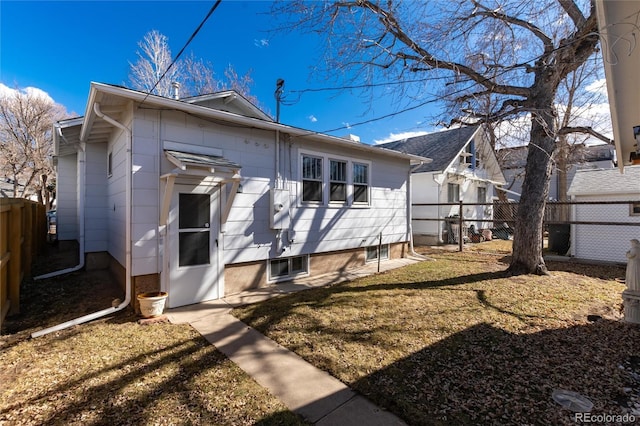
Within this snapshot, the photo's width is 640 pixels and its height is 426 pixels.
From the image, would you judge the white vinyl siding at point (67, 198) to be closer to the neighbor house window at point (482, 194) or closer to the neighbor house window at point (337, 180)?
the neighbor house window at point (337, 180)

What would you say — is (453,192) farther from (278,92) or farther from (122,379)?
(122,379)

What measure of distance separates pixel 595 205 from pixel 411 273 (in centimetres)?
669

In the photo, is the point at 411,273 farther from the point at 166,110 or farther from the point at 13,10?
the point at 13,10

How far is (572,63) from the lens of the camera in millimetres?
5887

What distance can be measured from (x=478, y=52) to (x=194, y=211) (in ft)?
23.0

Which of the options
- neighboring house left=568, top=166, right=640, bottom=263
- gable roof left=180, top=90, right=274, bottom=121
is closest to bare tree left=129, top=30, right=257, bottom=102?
gable roof left=180, top=90, right=274, bottom=121

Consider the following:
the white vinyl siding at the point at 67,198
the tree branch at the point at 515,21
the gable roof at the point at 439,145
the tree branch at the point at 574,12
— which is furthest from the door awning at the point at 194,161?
the gable roof at the point at 439,145

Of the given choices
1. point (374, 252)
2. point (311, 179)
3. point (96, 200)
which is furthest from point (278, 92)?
point (96, 200)

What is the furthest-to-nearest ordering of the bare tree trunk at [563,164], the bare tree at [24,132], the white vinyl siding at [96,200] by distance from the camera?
the bare tree at [24,132], the bare tree trunk at [563,164], the white vinyl siding at [96,200]

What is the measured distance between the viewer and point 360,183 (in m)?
8.34

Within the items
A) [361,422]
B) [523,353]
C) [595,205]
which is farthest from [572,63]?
[361,422]

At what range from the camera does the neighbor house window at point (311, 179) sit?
7062 millimetres

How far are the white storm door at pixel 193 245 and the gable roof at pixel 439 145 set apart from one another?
1081cm

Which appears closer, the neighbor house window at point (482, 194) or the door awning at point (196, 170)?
the door awning at point (196, 170)
